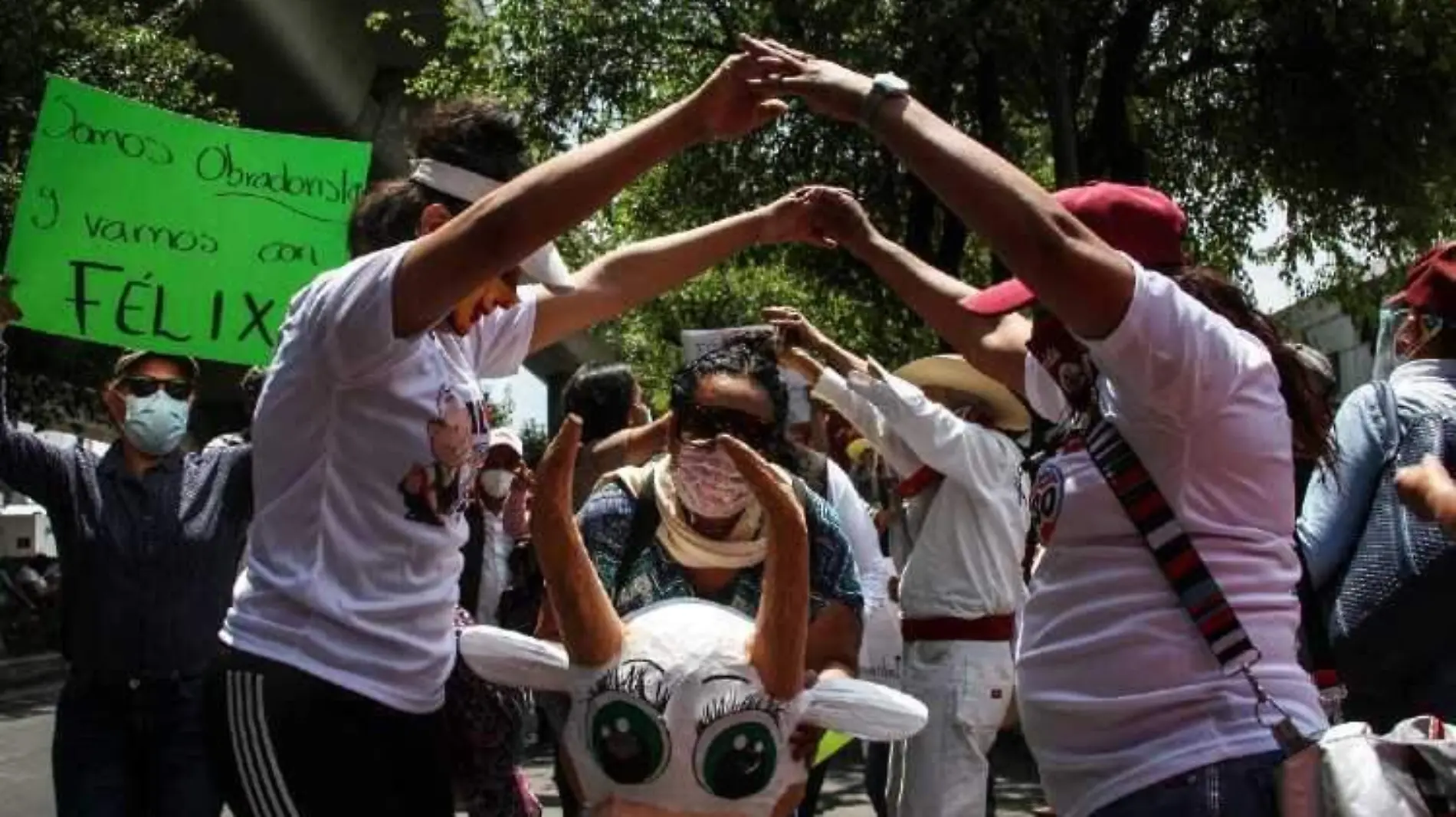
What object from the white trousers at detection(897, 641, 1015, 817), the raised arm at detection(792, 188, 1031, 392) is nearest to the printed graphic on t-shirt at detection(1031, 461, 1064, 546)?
the raised arm at detection(792, 188, 1031, 392)

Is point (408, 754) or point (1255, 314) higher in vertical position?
point (1255, 314)

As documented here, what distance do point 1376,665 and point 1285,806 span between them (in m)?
1.60

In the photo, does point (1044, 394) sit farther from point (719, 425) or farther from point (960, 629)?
point (960, 629)

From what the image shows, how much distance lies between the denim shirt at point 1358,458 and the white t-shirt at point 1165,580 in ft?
4.20

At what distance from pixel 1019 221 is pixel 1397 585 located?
187 centimetres

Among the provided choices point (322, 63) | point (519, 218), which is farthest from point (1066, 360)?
point (322, 63)

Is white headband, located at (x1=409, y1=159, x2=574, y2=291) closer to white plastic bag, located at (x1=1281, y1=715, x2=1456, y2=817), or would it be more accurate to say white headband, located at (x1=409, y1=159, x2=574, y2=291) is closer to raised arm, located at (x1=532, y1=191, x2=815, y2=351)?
raised arm, located at (x1=532, y1=191, x2=815, y2=351)

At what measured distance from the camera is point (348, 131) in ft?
98.3

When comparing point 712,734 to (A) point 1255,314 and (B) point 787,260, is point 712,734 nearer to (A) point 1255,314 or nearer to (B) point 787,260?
(A) point 1255,314

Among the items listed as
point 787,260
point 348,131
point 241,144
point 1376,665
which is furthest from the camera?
point 348,131

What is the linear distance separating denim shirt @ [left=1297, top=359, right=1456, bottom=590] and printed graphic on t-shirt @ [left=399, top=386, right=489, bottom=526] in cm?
193

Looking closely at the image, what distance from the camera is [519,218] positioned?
287cm

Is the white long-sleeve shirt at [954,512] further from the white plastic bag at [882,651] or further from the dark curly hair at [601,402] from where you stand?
the dark curly hair at [601,402]

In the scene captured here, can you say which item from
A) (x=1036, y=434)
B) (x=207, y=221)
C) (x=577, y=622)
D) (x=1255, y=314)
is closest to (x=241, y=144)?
(x=207, y=221)
